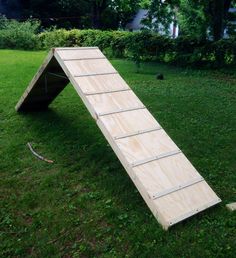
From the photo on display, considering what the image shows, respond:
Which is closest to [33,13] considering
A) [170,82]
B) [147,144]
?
[170,82]

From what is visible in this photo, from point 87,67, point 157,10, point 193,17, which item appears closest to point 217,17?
point 157,10

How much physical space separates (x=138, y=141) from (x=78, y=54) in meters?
1.82

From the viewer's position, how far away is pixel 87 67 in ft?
16.6

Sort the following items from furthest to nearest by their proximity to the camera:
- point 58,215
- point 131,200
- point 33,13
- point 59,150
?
point 33,13, point 59,150, point 131,200, point 58,215

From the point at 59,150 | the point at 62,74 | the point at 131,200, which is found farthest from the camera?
the point at 62,74

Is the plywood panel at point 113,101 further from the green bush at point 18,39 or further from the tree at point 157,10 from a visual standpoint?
the green bush at point 18,39

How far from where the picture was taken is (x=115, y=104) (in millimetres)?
4613

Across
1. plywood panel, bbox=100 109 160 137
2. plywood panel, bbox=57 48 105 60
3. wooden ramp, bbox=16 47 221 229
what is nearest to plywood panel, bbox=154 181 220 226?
wooden ramp, bbox=16 47 221 229

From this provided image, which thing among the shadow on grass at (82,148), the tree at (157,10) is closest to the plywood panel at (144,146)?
the shadow on grass at (82,148)

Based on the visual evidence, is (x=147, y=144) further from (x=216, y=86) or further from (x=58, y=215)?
(x=216, y=86)

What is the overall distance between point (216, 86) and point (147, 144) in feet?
20.7

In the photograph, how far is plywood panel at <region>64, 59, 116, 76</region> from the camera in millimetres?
4875

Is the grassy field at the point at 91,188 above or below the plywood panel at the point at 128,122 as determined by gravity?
below

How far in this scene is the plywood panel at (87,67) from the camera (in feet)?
16.0
